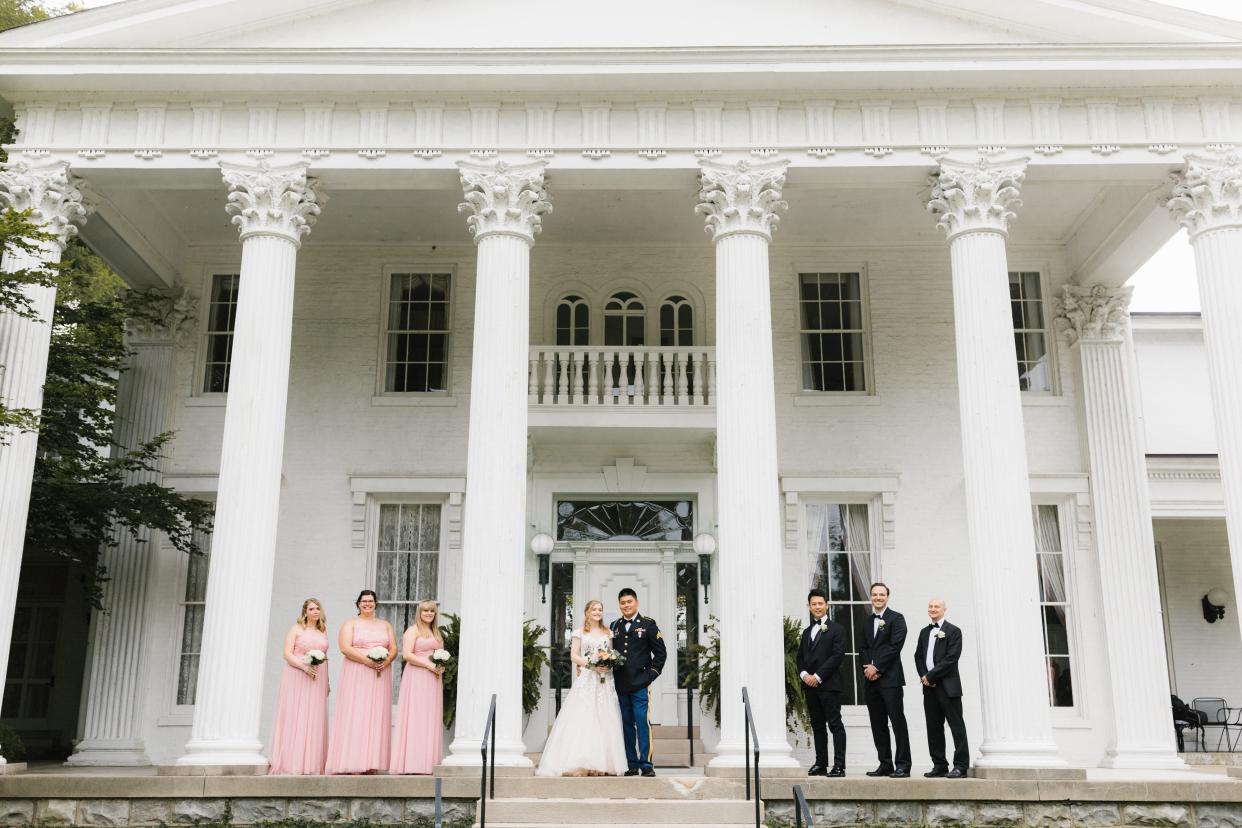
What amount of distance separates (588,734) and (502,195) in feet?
20.1

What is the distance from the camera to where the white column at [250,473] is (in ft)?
39.1

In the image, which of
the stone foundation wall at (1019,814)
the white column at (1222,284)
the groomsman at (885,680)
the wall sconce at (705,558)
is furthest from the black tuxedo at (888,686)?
the white column at (1222,284)

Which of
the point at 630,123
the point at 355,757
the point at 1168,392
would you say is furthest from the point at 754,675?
the point at 1168,392

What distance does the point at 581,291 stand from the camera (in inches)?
691

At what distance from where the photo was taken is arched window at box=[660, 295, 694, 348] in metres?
17.5

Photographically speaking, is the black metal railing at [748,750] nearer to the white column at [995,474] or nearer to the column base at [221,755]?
the white column at [995,474]

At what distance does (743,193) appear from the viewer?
13305 millimetres

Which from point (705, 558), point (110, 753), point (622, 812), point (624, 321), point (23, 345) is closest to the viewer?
point (622, 812)

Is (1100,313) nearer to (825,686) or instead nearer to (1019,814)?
(825,686)

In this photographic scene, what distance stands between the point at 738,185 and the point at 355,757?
758cm

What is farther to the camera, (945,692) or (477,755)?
(945,692)

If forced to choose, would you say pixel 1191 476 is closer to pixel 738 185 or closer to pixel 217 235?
pixel 738 185

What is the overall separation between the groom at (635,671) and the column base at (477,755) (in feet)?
3.55

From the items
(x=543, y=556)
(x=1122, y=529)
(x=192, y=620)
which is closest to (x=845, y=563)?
(x=1122, y=529)
